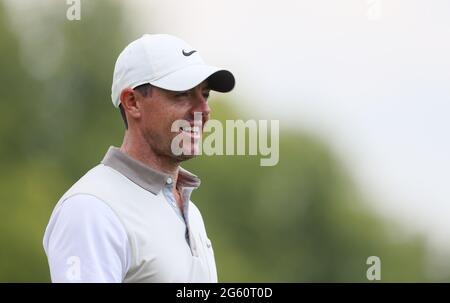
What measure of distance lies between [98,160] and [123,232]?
14.2 meters

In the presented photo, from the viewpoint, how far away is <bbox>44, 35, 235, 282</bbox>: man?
3225 millimetres

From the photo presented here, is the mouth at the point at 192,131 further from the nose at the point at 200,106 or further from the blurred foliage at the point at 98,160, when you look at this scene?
the blurred foliage at the point at 98,160

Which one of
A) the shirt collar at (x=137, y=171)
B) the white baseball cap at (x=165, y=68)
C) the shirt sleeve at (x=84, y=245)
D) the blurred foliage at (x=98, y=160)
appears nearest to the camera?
the shirt sleeve at (x=84, y=245)

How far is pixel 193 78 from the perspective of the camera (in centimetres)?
356

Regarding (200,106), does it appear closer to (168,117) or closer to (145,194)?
(168,117)

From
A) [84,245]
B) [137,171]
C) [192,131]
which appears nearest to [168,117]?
[192,131]

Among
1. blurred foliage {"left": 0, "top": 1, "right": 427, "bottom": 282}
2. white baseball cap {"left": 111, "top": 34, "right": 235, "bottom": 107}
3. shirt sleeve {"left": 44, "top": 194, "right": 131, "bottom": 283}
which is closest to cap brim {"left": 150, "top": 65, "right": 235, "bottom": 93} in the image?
white baseball cap {"left": 111, "top": 34, "right": 235, "bottom": 107}

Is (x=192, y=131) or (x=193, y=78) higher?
(x=193, y=78)

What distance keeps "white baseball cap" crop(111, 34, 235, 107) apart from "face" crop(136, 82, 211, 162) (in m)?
0.04

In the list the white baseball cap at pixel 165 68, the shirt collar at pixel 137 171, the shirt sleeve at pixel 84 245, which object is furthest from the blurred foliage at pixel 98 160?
the shirt sleeve at pixel 84 245

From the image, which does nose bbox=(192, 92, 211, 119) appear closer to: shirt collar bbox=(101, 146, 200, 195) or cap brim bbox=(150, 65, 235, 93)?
cap brim bbox=(150, 65, 235, 93)

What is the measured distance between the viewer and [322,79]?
20.3m

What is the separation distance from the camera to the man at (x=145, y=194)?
3.22 m
